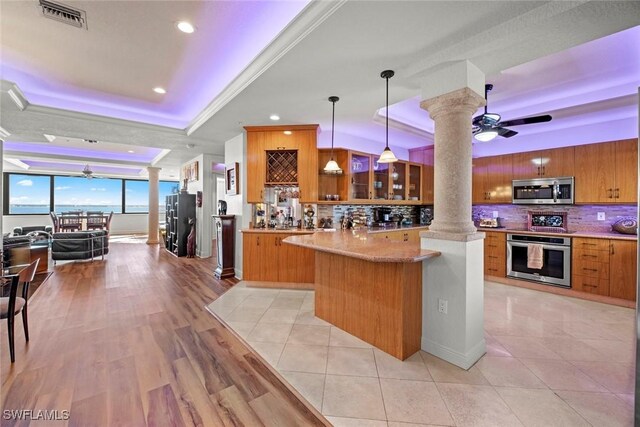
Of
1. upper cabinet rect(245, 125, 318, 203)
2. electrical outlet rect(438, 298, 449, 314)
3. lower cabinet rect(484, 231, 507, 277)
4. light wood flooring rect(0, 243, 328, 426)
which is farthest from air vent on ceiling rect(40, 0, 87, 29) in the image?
lower cabinet rect(484, 231, 507, 277)

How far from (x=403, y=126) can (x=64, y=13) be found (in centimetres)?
424

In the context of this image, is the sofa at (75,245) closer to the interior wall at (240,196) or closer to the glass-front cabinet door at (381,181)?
the interior wall at (240,196)

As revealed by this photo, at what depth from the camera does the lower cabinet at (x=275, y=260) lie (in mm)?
3979

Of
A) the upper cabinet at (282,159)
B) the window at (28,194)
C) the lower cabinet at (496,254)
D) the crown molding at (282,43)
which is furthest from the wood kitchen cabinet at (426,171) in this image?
the window at (28,194)

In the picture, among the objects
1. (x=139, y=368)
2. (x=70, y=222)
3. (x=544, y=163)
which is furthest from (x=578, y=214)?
(x=70, y=222)

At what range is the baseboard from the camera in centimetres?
214

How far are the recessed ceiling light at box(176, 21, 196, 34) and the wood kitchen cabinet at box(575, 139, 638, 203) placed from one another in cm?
555

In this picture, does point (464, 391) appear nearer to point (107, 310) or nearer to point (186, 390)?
point (186, 390)

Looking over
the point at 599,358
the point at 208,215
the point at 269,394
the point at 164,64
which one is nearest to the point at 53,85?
the point at 164,64

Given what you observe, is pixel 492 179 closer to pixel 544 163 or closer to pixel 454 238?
pixel 544 163

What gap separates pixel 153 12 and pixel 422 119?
13.1 ft

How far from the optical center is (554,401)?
68.7 inches

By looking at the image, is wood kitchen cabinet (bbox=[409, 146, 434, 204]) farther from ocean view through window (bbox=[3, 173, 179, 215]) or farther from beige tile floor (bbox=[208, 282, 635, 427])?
ocean view through window (bbox=[3, 173, 179, 215])

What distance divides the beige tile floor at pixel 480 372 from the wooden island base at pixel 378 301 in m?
0.11
